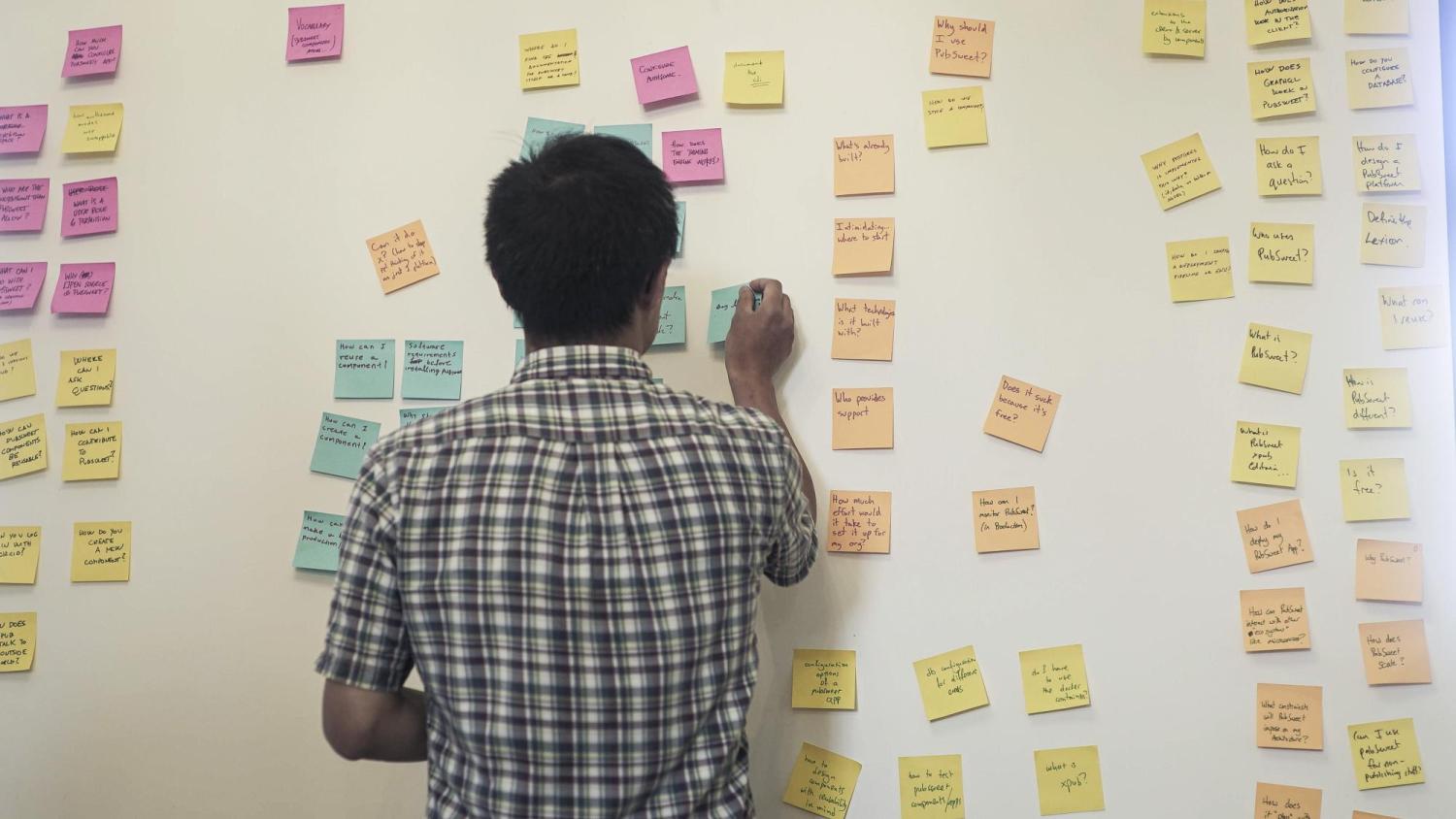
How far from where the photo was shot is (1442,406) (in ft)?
4.32

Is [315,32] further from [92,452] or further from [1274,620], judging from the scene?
[1274,620]

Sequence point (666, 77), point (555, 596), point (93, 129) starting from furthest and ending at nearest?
point (93, 129)
point (666, 77)
point (555, 596)

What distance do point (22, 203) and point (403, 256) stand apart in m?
0.62

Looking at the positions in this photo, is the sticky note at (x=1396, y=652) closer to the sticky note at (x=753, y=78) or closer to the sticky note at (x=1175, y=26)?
the sticky note at (x=1175, y=26)

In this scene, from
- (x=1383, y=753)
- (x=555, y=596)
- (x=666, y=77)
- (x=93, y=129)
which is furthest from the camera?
(x=93, y=129)

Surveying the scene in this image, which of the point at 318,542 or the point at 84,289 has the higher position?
the point at 84,289

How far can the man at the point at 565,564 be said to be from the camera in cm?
87

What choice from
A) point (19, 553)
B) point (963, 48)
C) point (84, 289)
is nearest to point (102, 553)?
point (19, 553)

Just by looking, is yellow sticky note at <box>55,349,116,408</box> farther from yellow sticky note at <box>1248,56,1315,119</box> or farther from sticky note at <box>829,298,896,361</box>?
yellow sticky note at <box>1248,56,1315,119</box>

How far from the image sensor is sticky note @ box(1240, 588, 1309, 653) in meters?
1.29

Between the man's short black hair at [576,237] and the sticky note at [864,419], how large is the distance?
0.44 m

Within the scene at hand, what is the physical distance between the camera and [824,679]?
131cm

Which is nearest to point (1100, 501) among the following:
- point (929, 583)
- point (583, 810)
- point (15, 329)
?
point (929, 583)

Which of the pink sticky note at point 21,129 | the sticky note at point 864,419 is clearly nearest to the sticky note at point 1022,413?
the sticky note at point 864,419
